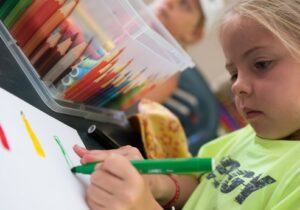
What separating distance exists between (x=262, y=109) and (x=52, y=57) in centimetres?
30

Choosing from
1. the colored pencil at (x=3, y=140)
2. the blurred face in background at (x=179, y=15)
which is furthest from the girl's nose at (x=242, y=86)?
the blurred face in background at (x=179, y=15)

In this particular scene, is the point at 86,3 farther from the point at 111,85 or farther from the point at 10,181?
the point at 10,181

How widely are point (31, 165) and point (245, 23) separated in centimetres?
35

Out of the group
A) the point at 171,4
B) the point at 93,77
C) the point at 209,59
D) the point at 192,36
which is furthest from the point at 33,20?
the point at 209,59

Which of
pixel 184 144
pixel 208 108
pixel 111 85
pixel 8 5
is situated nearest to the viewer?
pixel 8 5

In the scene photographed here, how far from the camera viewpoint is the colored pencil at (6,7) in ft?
1.74

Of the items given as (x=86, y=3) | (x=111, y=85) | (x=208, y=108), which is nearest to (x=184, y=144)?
(x=111, y=85)

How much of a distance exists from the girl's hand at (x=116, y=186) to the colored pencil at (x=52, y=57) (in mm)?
212

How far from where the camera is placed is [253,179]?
54 centimetres

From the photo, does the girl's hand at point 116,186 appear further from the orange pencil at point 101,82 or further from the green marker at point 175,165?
the orange pencil at point 101,82

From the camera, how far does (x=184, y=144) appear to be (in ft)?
2.55

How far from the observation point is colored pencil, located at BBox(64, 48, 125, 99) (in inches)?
22.5

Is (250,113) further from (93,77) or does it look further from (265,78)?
(93,77)

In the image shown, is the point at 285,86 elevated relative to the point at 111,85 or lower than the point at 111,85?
lower
